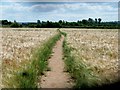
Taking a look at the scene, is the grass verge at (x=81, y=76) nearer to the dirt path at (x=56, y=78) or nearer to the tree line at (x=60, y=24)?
the dirt path at (x=56, y=78)

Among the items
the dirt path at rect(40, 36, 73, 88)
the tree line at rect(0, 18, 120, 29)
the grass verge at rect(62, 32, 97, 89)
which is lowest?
the tree line at rect(0, 18, 120, 29)

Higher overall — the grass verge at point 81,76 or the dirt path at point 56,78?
the grass verge at point 81,76

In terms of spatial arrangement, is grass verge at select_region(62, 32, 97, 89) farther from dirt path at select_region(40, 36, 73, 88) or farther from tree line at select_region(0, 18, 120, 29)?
tree line at select_region(0, 18, 120, 29)

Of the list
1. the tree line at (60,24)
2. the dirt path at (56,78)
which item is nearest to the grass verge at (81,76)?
the dirt path at (56,78)

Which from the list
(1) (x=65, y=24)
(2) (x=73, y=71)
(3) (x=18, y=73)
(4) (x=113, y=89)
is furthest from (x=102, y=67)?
(1) (x=65, y=24)

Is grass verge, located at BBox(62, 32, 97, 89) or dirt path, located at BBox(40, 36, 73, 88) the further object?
dirt path, located at BBox(40, 36, 73, 88)

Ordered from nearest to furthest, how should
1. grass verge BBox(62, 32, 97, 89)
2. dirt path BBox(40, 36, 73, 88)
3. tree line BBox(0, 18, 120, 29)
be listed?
grass verge BBox(62, 32, 97, 89)
dirt path BBox(40, 36, 73, 88)
tree line BBox(0, 18, 120, 29)

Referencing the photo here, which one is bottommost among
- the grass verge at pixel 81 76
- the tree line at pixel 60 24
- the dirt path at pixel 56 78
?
the tree line at pixel 60 24

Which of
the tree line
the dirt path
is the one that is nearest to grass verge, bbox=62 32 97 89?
the dirt path

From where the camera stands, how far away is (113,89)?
A: 6.54 m

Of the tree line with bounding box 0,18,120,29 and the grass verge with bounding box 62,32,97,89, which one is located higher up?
the grass verge with bounding box 62,32,97,89

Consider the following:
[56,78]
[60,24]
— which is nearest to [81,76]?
[56,78]

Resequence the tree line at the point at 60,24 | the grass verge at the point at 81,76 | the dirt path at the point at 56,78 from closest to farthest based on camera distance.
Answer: the grass verge at the point at 81,76 → the dirt path at the point at 56,78 → the tree line at the point at 60,24

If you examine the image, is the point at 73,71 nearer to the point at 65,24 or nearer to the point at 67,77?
the point at 67,77
